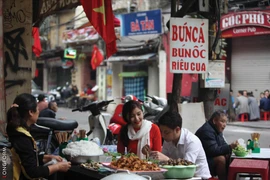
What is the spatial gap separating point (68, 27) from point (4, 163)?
33186 millimetres

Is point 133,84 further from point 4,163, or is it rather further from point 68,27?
point 4,163

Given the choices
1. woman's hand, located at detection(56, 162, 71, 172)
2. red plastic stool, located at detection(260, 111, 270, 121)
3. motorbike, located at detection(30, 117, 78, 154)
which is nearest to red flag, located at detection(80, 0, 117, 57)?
motorbike, located at detection(30, 117, 78, 154)

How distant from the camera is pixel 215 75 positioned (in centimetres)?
823

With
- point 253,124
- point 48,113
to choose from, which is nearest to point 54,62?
point 253,124

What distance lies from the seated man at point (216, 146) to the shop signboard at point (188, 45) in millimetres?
1202

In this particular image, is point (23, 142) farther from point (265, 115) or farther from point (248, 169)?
point (265, 115)

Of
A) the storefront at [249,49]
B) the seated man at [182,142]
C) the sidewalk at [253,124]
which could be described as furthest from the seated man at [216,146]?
the storefront at [249,49]

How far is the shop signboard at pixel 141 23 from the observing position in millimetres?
23172

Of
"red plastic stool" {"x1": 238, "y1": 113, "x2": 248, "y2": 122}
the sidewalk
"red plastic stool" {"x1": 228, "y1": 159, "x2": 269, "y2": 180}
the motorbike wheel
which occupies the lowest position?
the sidewalk

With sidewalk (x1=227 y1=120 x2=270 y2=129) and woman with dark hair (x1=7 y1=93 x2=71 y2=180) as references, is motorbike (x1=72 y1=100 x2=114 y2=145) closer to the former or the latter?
woman with dark hair (x1=7 y1=93 x2=71 y2=180)

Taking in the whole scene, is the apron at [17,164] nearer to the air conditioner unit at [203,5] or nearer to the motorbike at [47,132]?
the motorbike at [47,132]

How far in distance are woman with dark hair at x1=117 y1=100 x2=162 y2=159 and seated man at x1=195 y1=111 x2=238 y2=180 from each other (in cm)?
89

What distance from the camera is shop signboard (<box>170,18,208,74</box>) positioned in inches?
288

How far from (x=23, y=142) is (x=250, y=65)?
19397 mm
